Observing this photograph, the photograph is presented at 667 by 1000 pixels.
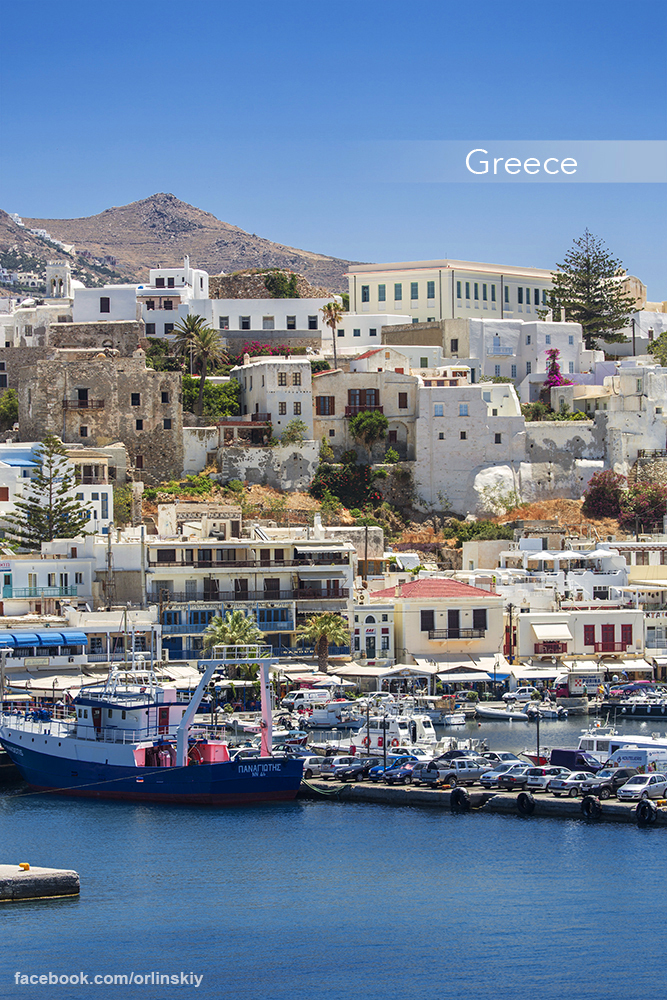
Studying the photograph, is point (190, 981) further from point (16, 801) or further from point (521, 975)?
point (16, 801)

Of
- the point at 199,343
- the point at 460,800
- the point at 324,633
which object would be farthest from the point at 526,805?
the point at 199,343

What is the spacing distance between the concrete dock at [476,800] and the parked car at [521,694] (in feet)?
54.4

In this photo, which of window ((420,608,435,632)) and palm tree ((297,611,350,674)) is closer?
palm tree ((297,611,350,674))

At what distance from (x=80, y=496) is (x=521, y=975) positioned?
43422mm

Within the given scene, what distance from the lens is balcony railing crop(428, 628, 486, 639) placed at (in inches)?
2559

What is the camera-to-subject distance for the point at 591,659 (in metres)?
65.9

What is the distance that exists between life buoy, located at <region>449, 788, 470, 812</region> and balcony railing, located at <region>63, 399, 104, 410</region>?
130 feet

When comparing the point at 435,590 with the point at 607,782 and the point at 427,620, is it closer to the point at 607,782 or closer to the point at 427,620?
the point at 427,620

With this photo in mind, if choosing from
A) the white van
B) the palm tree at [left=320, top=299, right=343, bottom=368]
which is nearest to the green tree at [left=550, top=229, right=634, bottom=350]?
the palm tree at [left=320, top=299, right=343, bottom=368]

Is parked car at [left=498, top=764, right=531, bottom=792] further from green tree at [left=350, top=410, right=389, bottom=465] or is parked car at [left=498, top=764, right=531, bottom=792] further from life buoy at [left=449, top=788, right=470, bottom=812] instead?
green tree at [left=350, top=410, right=389, bottom=465]

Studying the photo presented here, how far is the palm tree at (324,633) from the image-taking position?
6253cm

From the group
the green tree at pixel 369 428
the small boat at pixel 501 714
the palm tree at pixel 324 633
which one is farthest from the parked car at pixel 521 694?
the green tree at pixel 369 428

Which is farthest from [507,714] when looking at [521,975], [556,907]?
[521,975]

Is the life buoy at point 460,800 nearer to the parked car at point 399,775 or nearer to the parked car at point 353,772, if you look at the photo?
the parked car at point 399,775
